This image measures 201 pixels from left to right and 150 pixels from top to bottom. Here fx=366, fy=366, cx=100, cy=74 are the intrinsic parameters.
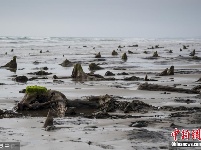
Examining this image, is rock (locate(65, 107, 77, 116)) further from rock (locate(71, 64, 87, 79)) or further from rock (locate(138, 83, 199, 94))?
rock (locate(71, 64, 87, 79))

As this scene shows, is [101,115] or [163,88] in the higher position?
[163,88]

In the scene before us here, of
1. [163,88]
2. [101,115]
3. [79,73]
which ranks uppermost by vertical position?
[79,73]

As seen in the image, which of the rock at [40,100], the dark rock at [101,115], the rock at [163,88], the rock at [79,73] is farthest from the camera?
the rock at [79,73]

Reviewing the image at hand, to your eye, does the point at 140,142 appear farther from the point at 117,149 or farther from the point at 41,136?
the point at 41,136

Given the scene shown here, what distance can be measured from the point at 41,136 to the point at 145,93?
32.3 feet

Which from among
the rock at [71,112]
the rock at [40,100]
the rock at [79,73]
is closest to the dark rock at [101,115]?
the rock at [71,112]

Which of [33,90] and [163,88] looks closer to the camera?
[33,90]

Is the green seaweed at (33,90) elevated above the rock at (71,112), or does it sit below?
above

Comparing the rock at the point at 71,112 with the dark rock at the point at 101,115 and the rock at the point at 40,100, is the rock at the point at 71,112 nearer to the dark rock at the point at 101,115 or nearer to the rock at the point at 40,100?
the rock at the point at 40,100

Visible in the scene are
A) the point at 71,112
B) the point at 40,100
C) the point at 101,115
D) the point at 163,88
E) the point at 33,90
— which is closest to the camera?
the point at 101,115

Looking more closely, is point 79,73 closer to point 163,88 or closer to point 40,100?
point 163,88

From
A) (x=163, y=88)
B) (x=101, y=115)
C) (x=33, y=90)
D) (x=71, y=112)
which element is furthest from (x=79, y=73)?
(x=101, y=115)

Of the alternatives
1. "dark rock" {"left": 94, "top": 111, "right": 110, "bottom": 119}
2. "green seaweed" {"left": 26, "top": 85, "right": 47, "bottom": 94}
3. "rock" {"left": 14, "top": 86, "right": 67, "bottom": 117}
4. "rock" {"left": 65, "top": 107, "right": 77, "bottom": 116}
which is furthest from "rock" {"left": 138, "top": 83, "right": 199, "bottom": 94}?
"green seaweed" {"left": 26, "top": 85, "right": 47, "bottom": 94}

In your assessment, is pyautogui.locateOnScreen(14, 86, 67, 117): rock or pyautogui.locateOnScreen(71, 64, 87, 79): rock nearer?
pyautogui.locateOnScreen(14, 86, 67, 117): rock
